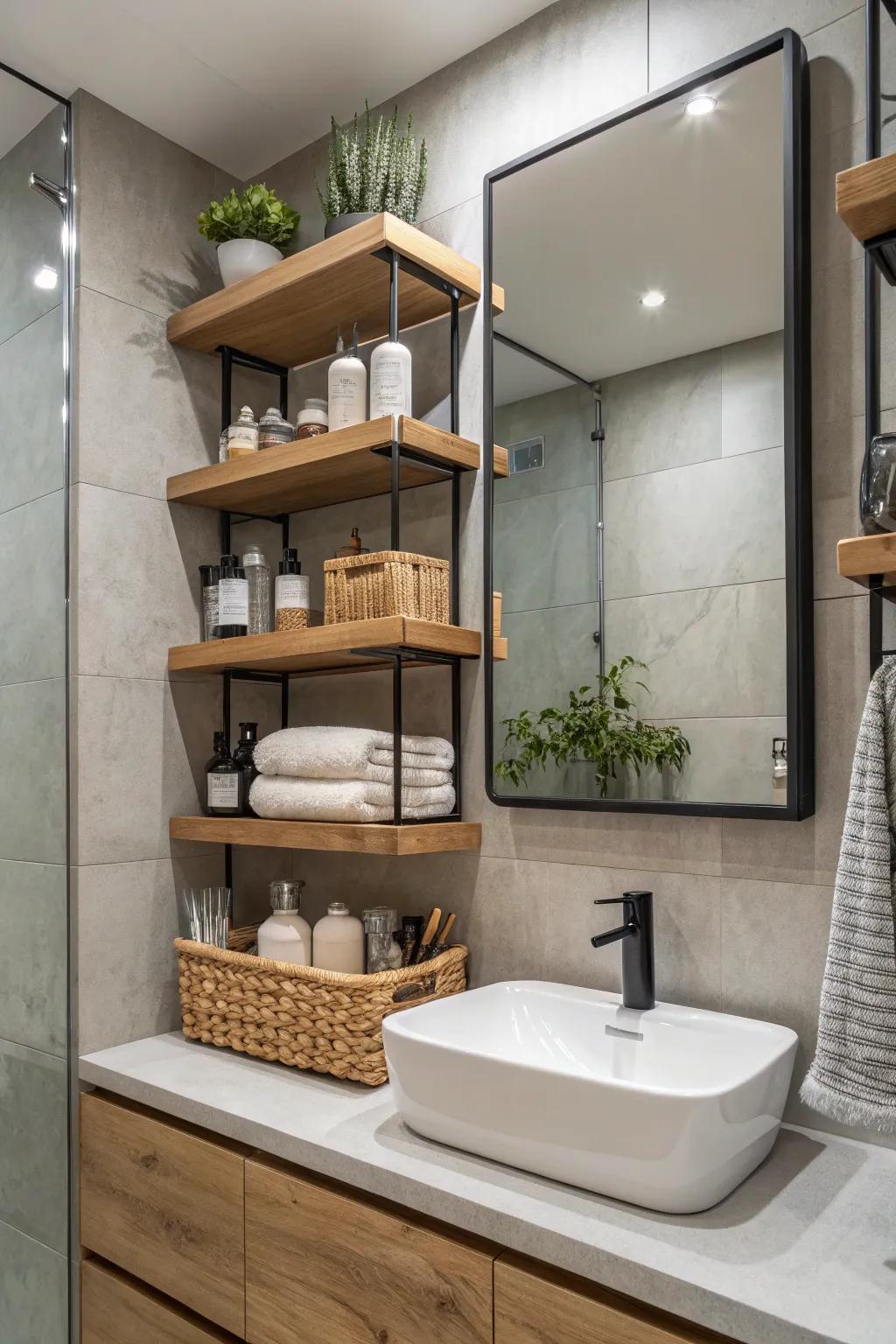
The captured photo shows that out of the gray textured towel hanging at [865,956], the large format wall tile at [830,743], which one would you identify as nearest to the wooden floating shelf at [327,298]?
the large format wall tile at [830,743]

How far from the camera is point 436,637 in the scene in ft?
5.16

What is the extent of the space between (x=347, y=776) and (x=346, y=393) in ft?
2.17

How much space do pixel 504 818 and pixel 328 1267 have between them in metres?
0.70

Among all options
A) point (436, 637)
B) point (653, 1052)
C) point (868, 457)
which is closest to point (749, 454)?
point (868, 457)

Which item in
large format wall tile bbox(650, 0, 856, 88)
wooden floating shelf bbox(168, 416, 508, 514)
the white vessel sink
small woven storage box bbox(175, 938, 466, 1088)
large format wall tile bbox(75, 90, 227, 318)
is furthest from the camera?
large format wall tile bbox(75, 90, 227, 318)

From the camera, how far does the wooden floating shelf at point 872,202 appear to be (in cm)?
102

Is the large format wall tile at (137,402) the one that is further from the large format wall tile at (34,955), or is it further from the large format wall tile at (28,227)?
the large format wall tile at (34,955)

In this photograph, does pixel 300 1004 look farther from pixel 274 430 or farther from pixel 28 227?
pixel 28 227

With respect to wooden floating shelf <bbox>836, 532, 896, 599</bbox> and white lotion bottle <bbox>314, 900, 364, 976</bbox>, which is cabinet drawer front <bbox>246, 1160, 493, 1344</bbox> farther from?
wooden floating shelf <bbox>836, 532, 896, 599</bbox>

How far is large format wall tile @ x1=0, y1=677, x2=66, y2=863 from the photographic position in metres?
1.72

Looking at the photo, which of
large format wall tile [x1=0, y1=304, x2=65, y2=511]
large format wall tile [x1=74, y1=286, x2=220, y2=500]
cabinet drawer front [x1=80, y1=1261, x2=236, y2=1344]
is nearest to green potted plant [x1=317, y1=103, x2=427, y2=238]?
large format wall tile [x1=74, y1=286, x2=220, y2=500]

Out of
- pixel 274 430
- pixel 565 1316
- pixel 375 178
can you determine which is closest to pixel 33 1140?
pixel 565 1316

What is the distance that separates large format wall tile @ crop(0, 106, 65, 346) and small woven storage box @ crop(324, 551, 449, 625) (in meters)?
0.69

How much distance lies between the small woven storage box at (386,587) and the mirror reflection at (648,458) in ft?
0.38
